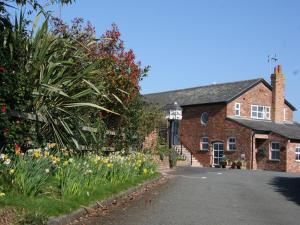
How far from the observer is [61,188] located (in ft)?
29.6

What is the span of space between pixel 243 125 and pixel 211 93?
5907mm

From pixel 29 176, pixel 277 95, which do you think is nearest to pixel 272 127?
pixel 277 95

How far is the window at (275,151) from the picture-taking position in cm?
3728

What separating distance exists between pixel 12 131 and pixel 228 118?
3185cm

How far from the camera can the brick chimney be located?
43.0 m

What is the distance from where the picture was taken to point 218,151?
4081 cm

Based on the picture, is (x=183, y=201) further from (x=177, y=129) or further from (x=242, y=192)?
(x=177, y=129)

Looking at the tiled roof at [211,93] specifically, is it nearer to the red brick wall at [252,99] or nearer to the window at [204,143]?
the red brick wall at [252,99]

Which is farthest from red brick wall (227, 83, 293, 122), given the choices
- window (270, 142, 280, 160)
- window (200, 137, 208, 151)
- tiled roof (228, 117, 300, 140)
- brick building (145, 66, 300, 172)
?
window (270, 142, 280, 160)

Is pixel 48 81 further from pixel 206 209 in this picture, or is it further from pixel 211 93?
pixel 211 93

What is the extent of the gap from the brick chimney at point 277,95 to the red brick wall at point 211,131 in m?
5.54

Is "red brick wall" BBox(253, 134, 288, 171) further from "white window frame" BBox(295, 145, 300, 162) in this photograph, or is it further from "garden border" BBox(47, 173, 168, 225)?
"garden border" BBox(47, 173, 168, 225)

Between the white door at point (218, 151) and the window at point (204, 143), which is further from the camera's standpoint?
the window at point (204, 143)

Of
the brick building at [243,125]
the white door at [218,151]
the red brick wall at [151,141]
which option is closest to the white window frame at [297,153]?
the brick building at [243,125]
